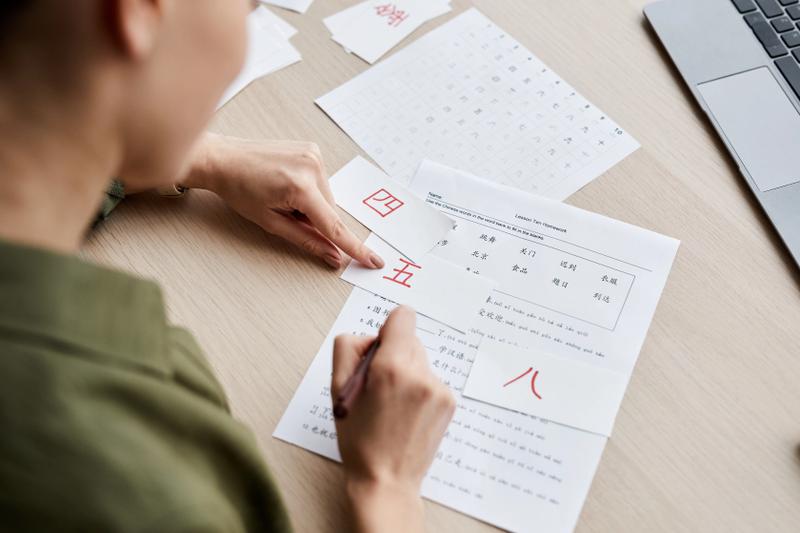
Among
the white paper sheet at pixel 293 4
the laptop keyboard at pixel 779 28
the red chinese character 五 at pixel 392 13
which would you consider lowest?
the white paper sheet at pixel 293 4

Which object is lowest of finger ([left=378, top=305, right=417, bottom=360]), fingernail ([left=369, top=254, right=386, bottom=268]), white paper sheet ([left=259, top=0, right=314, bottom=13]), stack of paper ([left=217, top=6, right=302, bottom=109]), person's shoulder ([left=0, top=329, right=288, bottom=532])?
person's shoulder ([left=0, top=329, right=288, bottom=532])

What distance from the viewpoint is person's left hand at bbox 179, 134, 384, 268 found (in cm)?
79

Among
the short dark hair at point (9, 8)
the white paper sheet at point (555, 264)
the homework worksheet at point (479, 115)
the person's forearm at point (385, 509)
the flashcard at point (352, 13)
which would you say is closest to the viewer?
the short dark hair at point (9, 8)

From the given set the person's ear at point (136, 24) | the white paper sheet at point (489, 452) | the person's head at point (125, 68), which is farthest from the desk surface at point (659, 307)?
the person's ear at point (136, 24)

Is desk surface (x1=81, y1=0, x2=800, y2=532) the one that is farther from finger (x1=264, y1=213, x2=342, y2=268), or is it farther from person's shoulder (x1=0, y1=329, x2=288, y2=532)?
person's shoulder (x1=0, y1=329, x2=288, y2=532)

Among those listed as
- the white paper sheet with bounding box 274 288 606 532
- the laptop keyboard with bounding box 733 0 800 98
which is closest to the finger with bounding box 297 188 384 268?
the white paper sheet with bounding box 274 288 606 532

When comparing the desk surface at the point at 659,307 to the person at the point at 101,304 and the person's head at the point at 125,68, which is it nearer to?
the person at the point at 101,304

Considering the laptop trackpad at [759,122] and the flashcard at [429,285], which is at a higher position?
the laptop trackpad at [759,122]

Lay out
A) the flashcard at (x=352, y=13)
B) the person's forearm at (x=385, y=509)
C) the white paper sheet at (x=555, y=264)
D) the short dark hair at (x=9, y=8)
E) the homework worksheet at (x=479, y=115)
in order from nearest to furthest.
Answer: the short dark hair at (x=9, y=8)
the person's forearm at (x=385, y=509)
the white paper sheet at (x=555, y=264)
the homework worksheet at (x=479, y=115)
the flashcard at (x=352, y=13)

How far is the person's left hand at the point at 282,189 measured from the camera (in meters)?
→ 0.79

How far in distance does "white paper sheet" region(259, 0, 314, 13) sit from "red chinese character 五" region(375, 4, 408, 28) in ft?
0.30

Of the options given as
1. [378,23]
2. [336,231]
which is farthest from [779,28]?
[336,231]

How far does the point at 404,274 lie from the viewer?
0.79 metres

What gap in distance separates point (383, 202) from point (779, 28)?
52cm
